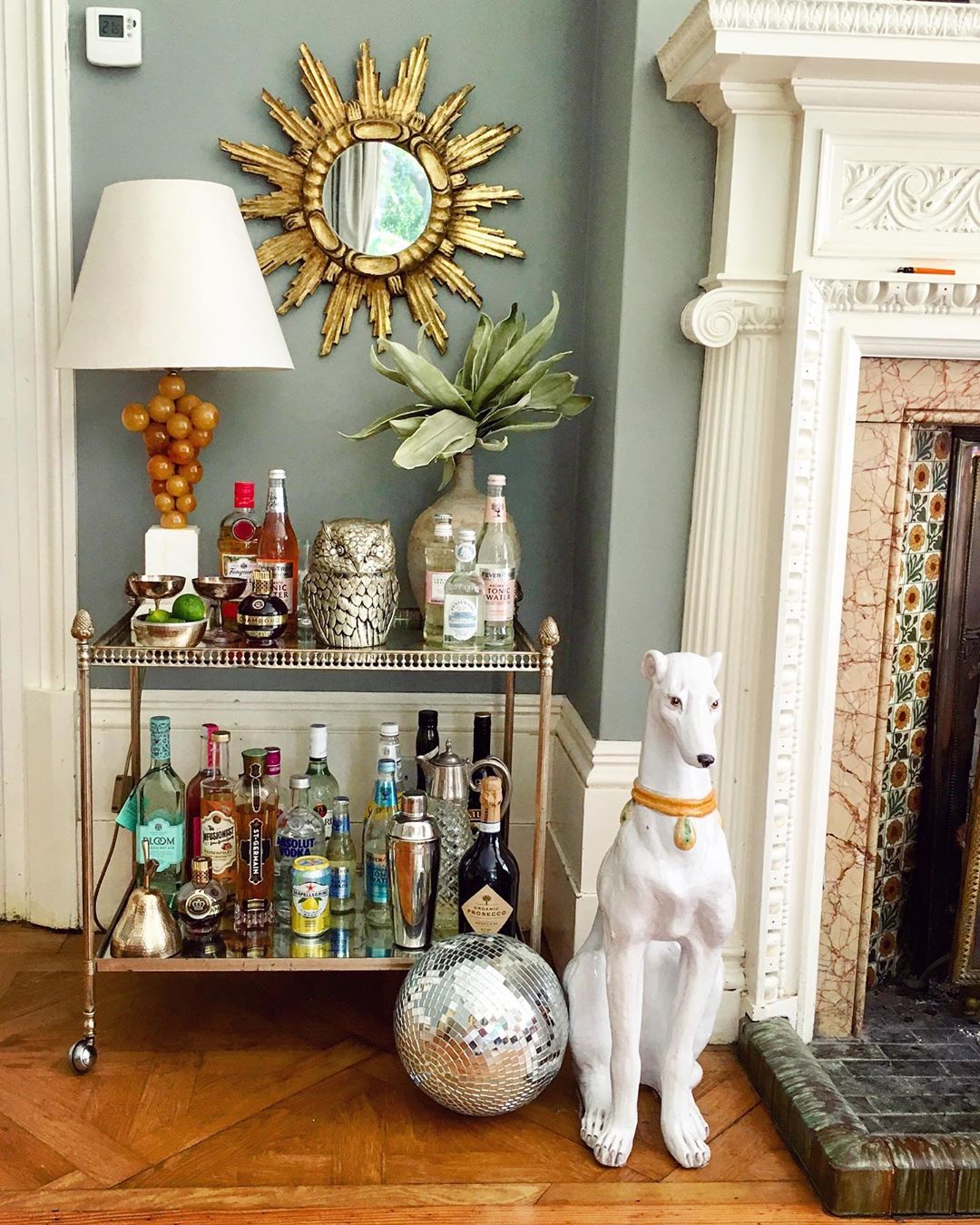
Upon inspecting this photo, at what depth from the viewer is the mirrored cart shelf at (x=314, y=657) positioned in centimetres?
198

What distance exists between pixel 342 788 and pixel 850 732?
106cm

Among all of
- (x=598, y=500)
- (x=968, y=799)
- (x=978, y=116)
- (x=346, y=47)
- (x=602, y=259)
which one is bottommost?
(x=968, y=799)

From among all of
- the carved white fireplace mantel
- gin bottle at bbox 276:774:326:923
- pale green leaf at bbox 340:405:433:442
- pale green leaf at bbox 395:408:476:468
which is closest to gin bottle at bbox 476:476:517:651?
pale green leaf at bbox 395:408:476:468

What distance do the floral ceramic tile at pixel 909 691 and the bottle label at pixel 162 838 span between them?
1.34 m

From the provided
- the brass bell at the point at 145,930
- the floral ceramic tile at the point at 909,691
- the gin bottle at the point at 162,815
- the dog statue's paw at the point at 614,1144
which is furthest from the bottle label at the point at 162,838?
the floral ceramic tile at the point at 909,691

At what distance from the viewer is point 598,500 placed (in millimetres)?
2297

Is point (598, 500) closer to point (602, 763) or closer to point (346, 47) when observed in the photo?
point (602, 763)

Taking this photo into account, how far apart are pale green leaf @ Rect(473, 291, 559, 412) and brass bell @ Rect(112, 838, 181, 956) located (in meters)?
1.07

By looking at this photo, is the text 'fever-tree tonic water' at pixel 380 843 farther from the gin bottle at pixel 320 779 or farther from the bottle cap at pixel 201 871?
the bottle cap at pixel 201 871

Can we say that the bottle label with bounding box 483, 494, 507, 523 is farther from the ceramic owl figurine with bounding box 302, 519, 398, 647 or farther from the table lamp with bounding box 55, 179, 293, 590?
the table lamp with bounding box 55, 179, 293, 590

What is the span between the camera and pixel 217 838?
214cm

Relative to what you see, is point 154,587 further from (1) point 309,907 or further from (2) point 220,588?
(1) point 309,907

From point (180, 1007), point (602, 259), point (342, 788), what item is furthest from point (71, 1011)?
point (602, 259)

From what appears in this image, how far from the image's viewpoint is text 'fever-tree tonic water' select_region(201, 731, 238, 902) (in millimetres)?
2143
